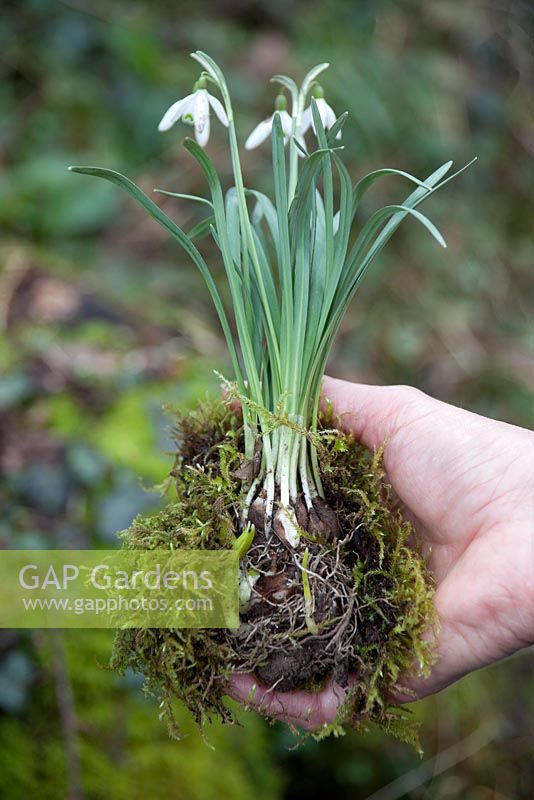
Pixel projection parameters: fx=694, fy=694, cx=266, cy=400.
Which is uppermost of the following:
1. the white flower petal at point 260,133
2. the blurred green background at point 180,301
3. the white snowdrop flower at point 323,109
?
the white snowdrop flower at point 323,109

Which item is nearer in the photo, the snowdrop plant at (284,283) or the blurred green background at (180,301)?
the snowdrop plant at (284,283)

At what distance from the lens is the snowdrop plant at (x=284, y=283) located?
132 cm

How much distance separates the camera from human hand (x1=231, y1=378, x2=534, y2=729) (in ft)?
4.36

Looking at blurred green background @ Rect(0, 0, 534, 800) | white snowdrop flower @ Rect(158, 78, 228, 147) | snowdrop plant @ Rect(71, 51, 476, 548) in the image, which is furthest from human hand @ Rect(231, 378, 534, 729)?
white snowdrop flower @ Rect(158, 78, 228, 147)

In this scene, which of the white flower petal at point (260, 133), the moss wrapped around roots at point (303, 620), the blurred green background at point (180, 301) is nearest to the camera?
the moss wrapped around roots at point (303, 620)

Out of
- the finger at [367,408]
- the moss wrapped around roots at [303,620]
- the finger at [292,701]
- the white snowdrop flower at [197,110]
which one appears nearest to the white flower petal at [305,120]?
the white snowdrop flower at [197,110]

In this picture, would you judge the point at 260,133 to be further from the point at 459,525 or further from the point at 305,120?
the point at 459,525

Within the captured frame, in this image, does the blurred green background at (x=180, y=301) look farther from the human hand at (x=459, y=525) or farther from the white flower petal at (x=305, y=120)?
the white flower petal at (x=305, y=120)

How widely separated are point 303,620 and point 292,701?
0.20 metres

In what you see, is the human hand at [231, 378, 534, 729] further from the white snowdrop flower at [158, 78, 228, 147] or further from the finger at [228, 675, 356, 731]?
the white snowdrop flower at [158, 78, 228, 147]

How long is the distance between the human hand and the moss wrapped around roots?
6 cm

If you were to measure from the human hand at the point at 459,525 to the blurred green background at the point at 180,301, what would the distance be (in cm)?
55

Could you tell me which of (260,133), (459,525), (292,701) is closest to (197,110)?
(260,133)

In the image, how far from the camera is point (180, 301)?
3.97 metres
